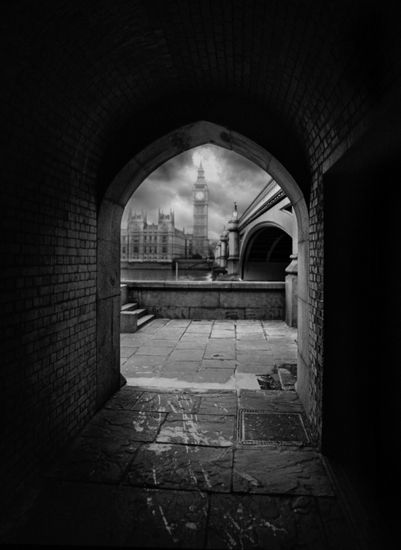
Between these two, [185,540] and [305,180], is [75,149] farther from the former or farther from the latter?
[185,540]

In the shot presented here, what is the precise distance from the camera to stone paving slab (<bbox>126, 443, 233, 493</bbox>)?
9.23 feet

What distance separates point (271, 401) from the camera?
446 cm

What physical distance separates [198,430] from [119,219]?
9.20ft

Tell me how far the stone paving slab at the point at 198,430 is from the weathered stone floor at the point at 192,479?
0.03 feet

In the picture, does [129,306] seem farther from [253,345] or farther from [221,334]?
[253,345]

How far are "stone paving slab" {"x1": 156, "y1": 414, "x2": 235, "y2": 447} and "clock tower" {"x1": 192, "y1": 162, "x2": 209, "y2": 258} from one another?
9235 centimetres

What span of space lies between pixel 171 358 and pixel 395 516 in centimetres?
439

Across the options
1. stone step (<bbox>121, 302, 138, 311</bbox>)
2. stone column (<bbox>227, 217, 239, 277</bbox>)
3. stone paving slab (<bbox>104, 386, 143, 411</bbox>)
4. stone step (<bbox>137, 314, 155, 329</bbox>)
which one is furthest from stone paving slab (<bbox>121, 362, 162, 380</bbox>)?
stone column (<bbox>227, 217, 239, 277</bbox>)

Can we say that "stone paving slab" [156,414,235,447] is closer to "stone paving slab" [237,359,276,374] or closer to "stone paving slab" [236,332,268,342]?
"stone paving slab" [237,359,276,374]

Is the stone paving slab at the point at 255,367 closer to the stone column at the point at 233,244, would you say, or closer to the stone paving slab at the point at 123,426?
the stone paving slab at the point at 123,426

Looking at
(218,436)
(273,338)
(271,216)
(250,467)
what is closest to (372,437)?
(250,467)

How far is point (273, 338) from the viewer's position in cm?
810

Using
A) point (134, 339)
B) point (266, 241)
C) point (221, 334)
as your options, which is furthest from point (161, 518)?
point (266, 241)

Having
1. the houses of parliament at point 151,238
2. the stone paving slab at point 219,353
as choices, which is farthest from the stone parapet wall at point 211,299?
the houses of parliament at point 151,238
